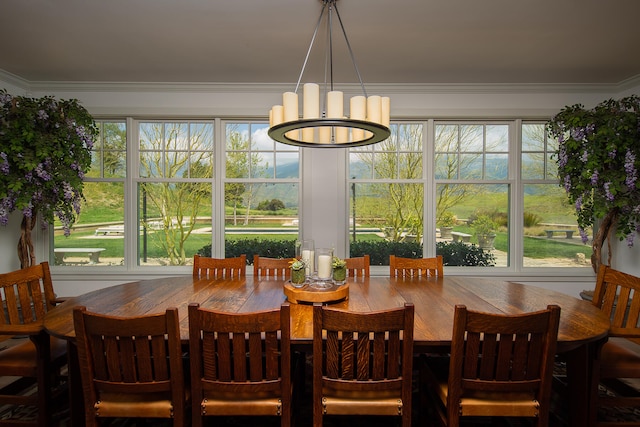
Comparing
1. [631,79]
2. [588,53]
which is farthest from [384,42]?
[631,79]

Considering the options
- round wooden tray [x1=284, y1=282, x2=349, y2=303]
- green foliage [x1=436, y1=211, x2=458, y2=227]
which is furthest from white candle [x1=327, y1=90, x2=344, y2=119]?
green foliage [x1=436, y1=211, x2=458, y2=227]

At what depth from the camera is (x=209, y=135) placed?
394 cm

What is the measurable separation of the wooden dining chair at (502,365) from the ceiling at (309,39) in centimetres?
201

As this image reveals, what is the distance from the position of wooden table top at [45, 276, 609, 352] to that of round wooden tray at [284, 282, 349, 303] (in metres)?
0.04

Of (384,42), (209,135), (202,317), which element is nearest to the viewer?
(202,317)

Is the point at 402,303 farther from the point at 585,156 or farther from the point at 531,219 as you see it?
the point at 531,219

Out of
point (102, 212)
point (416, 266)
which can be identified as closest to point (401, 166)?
point (416, 266)

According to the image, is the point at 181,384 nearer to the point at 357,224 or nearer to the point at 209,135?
the point at 357,224

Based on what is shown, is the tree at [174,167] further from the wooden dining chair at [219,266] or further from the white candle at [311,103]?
Result: the white candle at [311,103]

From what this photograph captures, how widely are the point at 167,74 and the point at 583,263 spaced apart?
4848 millimetres

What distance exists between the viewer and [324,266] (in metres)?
2.10

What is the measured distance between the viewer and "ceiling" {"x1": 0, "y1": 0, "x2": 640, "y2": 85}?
2.38 meters

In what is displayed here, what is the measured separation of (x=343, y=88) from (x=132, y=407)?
3.28 m

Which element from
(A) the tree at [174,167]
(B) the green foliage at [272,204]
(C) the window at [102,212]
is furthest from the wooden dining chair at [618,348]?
(C) the window at [102,212]
